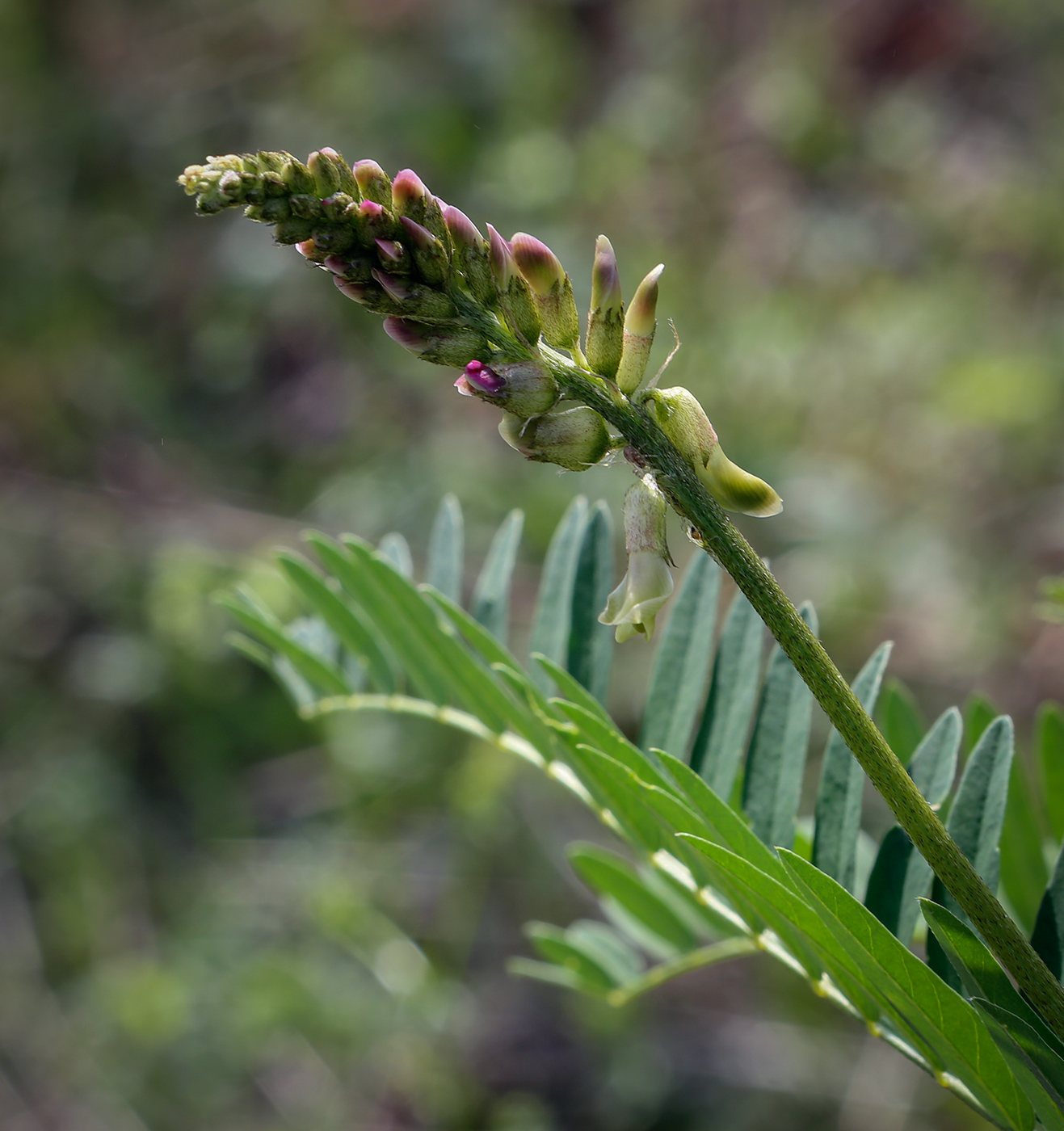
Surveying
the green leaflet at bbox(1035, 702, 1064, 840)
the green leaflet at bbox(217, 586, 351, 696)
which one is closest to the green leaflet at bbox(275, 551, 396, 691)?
the green leaflet at bbox(217, 586, 351, 696)

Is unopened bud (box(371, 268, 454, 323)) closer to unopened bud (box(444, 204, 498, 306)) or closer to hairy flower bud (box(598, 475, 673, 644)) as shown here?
unopened bud (box(444, 204, 498, 306))

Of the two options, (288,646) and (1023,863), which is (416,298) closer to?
(288,646)

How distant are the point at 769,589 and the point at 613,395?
8.7 inches

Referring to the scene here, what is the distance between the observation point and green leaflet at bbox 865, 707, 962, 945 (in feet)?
3.45

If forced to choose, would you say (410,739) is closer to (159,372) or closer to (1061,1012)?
Result: (159,372)

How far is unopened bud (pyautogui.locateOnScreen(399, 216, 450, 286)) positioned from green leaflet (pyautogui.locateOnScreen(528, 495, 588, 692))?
1.79 ft

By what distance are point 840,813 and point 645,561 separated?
0.39m

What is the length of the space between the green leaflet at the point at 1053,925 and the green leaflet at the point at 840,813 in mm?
178

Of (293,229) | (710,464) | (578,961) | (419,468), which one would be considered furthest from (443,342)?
(419,468)

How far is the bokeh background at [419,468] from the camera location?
3586 millimetres

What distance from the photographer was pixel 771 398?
4.06 m

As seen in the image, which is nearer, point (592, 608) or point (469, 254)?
point (469, 254)

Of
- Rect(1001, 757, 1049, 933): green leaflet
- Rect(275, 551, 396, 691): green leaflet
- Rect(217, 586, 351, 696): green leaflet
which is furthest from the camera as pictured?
Rect(275, 551, 396, 691): green leaflet

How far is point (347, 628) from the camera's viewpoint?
60.4 inches
